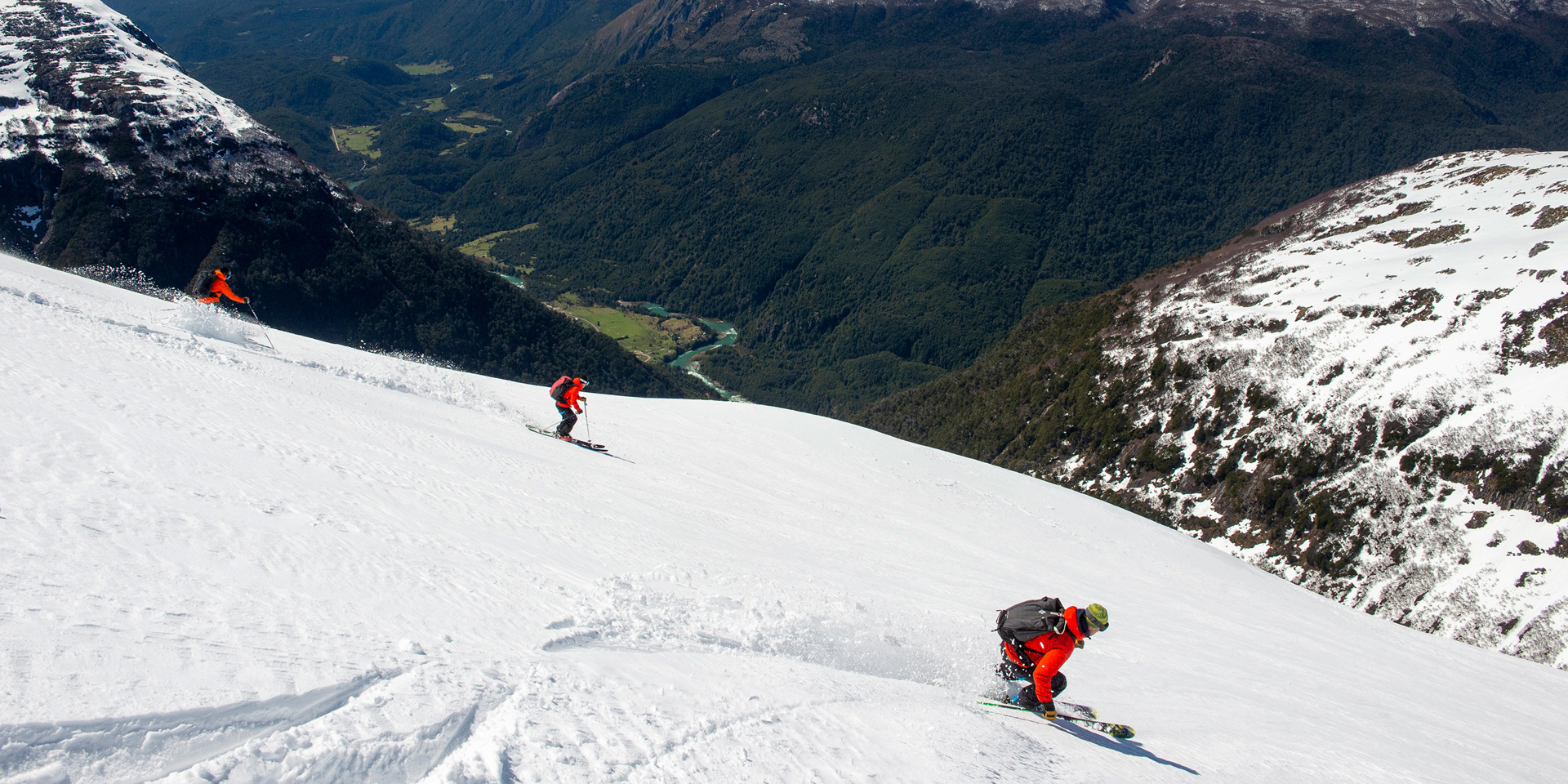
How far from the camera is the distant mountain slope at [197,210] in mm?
89250

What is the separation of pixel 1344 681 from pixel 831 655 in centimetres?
1328

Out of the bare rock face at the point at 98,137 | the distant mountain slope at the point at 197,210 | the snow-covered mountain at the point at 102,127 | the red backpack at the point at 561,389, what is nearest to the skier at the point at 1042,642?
the red backpack at the point at 561,389

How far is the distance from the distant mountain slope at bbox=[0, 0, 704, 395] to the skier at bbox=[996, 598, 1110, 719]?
10123 cm

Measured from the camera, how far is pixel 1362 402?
166ft

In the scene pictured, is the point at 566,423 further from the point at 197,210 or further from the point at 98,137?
the point at 98,137

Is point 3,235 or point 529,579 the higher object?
point 529,579

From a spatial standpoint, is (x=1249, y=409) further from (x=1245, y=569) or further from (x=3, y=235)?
(x=3, y=235)

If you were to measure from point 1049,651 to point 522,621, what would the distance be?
Answer: 6989 mm

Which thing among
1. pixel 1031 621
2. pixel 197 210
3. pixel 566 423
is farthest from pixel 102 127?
pixel 1031 621

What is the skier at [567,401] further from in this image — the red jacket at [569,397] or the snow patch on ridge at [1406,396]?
the snow patch on ridge at [1406,396]

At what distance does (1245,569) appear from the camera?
2958 cm

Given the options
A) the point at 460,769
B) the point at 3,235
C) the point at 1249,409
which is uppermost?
the point at 1249,409

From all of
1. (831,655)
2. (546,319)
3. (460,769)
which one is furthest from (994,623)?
(546,319)

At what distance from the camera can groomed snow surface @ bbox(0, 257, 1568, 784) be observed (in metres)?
6.36
